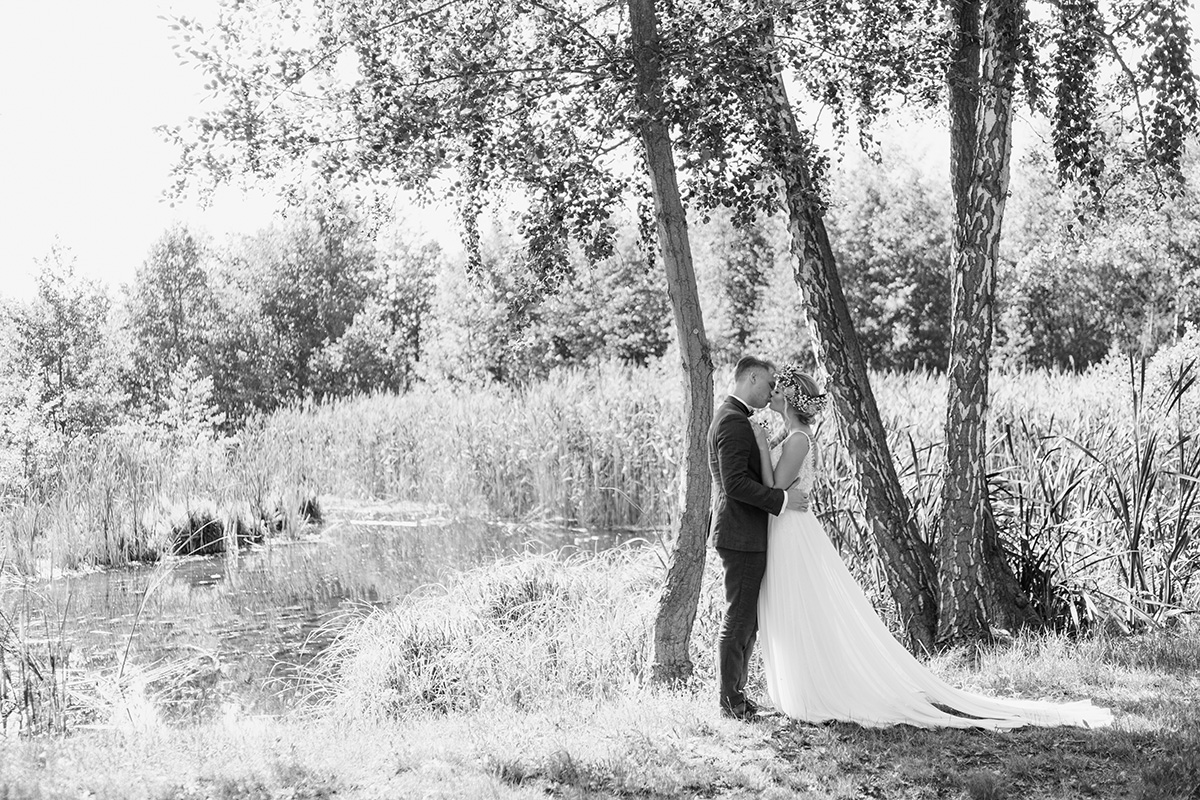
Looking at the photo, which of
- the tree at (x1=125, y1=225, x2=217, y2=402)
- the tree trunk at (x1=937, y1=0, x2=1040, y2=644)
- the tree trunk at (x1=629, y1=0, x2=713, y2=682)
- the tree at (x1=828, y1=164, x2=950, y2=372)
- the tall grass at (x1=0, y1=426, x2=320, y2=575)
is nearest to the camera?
the tree trunk at (x1=629, y1=0, x2=713, y2=682)

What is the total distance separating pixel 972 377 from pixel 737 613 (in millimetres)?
2996

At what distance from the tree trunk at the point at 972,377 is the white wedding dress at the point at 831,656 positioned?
1982mm

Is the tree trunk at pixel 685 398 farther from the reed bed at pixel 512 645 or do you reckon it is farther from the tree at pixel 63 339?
the tree at pixel 63 339

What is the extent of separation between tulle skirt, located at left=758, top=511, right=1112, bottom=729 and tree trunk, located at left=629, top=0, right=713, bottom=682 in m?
1.34

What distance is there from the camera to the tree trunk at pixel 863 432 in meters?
7.92

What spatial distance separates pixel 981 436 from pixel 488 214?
3557 millimetres

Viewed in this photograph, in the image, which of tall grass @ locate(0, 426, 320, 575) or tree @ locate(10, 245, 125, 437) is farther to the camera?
tree @ locate(10, 245, 125, 437)

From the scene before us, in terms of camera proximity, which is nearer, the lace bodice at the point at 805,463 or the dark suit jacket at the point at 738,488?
the dark suit jacket at the point at 738,488

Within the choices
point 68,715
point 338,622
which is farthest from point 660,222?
point 338,622

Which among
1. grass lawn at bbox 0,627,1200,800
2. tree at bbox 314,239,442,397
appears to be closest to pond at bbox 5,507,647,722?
grass lawn at bbox 0,627,1200,800

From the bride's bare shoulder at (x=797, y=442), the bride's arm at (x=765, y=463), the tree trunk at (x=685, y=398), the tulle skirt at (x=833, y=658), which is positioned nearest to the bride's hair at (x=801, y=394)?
the bride's bare shoulder at (x=797, y=442)

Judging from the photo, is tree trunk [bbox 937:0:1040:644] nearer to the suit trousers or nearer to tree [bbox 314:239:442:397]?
the suit trousers

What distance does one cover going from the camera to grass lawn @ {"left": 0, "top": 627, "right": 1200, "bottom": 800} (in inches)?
184

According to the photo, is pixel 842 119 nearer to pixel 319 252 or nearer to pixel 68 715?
pixel 68 715
